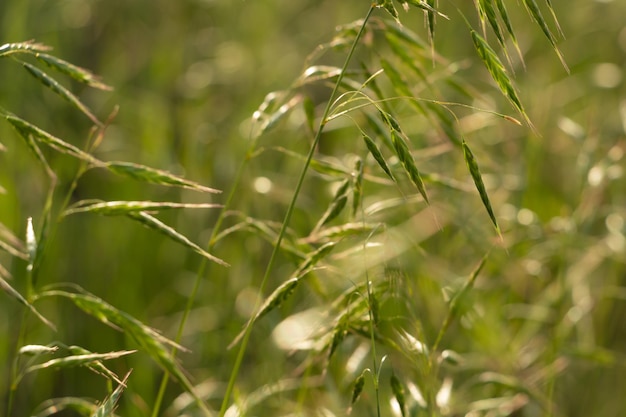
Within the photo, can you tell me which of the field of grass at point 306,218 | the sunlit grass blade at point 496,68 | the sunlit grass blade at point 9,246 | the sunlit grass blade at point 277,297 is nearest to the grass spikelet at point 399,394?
the field of grass at point 306,218

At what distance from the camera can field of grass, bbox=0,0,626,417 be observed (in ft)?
5.05

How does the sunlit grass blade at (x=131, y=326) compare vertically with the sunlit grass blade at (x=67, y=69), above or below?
below

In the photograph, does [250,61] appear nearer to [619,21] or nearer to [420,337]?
[619,21]

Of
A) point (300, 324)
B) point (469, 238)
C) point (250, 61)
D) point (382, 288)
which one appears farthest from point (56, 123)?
point (382, 288)

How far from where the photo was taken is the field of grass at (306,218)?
1.54 meters

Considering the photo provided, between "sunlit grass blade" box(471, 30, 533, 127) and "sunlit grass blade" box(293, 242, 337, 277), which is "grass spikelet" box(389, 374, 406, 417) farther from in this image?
"sunlit grass blade" box(471, 30, 533, 127)

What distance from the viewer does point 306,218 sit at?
8.04 ft

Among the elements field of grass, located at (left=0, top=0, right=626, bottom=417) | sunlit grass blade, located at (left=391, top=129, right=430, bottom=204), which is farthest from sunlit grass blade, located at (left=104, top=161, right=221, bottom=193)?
sunlit grass blade, located at (left=391, top=129, right=430, bottom=204)

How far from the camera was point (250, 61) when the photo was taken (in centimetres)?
330

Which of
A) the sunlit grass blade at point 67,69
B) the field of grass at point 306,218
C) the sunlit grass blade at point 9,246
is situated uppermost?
the sunlit grass blade at point 67,69

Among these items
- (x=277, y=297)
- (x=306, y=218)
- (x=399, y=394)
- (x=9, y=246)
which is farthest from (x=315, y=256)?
(x=306, y=218)

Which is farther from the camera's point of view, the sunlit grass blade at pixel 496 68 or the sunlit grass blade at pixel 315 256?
the sunlit grass blade at pixel 315 256

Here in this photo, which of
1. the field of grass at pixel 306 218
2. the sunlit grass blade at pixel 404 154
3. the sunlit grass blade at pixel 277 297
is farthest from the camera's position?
the field of grass at pixel 306 218

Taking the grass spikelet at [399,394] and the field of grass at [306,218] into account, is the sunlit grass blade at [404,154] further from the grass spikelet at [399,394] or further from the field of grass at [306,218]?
the grass spikelet at [399,394]
